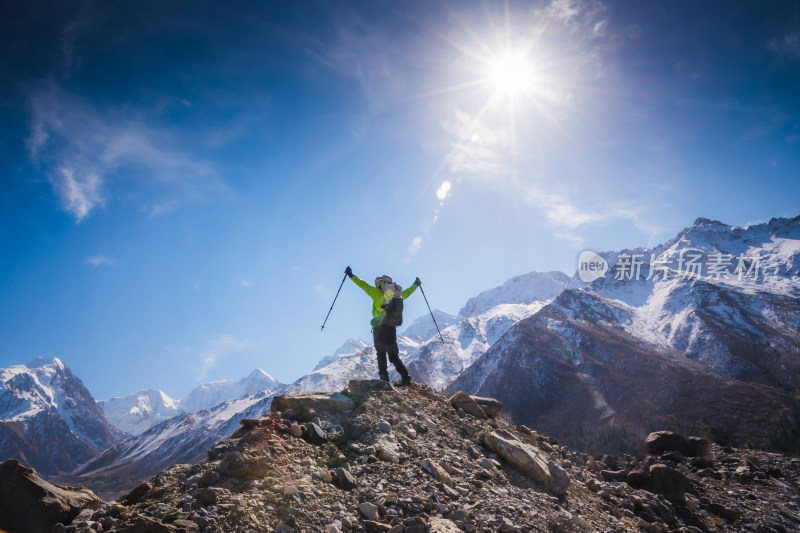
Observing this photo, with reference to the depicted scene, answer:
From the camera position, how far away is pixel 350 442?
29.3 ft

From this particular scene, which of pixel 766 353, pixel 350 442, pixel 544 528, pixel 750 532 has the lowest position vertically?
pixel 750 532

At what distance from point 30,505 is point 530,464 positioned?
11.2 m

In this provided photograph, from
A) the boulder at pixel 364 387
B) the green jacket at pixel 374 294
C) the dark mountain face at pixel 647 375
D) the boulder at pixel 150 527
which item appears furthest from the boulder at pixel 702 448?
the dark mountain face at pixel 647 375

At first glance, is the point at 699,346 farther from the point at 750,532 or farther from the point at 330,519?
the point at 330,519

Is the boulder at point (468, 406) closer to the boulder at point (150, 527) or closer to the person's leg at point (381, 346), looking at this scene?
the person's leg at point (381, 346)

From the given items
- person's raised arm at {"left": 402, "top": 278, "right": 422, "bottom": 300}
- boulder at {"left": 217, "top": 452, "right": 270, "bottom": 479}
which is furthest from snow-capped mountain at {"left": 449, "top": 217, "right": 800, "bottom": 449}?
boulder at {"left": 217, "top": 452, "right": 270, "bottom": 479}

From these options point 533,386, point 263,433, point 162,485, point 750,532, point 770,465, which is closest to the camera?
point 162,485

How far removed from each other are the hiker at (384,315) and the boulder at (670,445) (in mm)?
20777

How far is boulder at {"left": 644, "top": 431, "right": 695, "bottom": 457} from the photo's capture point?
23516 mm

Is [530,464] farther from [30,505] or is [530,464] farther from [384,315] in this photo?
[30,505]

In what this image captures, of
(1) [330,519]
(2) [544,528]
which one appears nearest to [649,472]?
(2) [544,528]

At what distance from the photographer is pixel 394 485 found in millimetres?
7398

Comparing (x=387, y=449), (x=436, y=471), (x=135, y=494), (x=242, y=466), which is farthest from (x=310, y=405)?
(x=135, y=494)

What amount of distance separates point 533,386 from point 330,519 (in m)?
161
